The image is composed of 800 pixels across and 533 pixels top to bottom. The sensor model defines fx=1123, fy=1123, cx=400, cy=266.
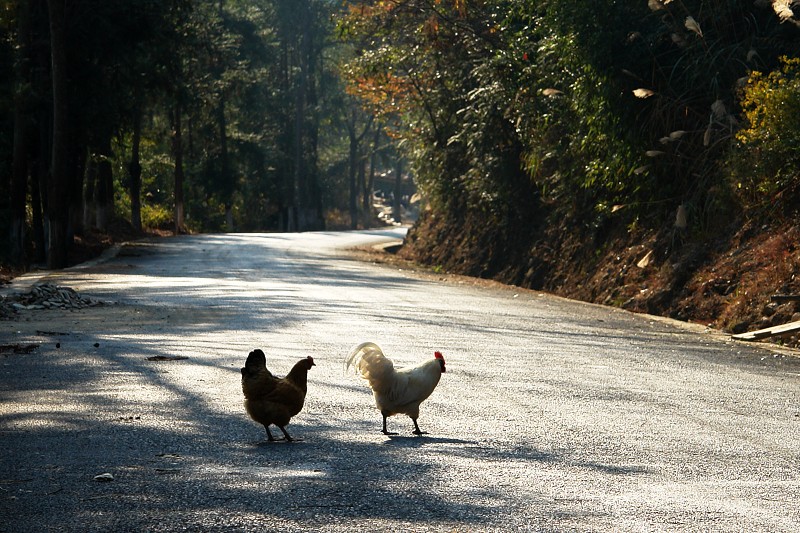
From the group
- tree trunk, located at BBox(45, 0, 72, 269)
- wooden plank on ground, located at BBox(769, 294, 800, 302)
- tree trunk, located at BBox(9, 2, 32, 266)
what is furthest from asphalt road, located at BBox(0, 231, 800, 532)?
tree trunk, located at BBox(9, 2, 32, 266)

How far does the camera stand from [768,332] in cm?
1744

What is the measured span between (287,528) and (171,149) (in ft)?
206

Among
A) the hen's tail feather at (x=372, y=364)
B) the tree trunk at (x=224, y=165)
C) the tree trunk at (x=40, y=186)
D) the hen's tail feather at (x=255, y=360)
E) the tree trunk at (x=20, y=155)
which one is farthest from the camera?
the tree trunk at (x=224, y=165)

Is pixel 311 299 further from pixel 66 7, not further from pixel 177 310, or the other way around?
pixel 66 7

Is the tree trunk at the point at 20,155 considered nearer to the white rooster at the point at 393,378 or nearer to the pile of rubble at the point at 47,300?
the pile of rubble at the point at 47,300

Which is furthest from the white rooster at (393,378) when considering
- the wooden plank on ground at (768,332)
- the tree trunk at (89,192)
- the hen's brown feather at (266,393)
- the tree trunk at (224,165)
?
the tree trunk at (224,165)

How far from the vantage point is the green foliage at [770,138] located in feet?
65.5

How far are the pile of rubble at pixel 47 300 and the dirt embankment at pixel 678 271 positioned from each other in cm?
1100

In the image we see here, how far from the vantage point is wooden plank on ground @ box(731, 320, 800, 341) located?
17.1 m

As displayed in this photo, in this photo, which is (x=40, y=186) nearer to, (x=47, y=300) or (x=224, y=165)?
(x=47, y=300)

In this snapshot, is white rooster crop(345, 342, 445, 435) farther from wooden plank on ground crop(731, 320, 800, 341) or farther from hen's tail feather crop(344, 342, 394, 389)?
wooden plank on ground crop(731, 320, 800, 341)

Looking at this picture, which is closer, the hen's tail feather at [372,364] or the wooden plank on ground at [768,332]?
the hen's tail feather at [372,364]

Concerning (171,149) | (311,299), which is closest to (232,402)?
(311,299)

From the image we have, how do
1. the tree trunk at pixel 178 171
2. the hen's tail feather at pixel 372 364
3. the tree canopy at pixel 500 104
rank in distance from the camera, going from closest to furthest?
the hen's tail feather at pixel 372 364
the tree canopy at pixel 500 104
the tree trunk at pixel 178 171
